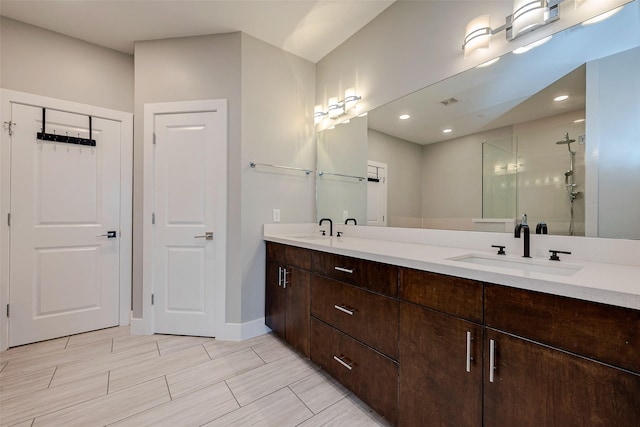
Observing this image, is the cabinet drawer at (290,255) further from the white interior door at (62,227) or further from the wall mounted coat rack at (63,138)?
the wall mounted coat rack at (63,138)

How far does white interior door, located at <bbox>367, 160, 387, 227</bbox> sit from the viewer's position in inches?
84.5

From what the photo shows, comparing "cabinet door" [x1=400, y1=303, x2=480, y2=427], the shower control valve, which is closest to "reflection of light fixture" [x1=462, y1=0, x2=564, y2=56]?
the shower control valve

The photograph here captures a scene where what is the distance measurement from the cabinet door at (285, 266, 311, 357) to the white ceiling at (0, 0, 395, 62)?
2097 millimetres

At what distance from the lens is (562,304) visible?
797 millimetres

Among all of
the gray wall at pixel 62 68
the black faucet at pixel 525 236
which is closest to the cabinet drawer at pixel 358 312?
the black faucet at pixel 525 236

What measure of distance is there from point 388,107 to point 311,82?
3.77 ft

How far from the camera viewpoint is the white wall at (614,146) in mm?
1087

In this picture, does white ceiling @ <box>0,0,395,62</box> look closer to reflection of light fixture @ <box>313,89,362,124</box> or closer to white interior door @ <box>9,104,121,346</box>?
reflection of light fixture @ <box>313,89,362,124</box>

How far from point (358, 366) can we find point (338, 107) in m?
2.20

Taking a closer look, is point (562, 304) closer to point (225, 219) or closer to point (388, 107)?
point (388, 107)

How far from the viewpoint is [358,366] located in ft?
4.82

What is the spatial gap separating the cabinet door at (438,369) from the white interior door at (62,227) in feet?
9.27

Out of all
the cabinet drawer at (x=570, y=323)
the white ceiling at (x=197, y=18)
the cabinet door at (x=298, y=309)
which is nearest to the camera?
the cabinet drawer at (x=570, y=323)

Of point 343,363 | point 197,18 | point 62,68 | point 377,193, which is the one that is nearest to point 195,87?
point 197,18
